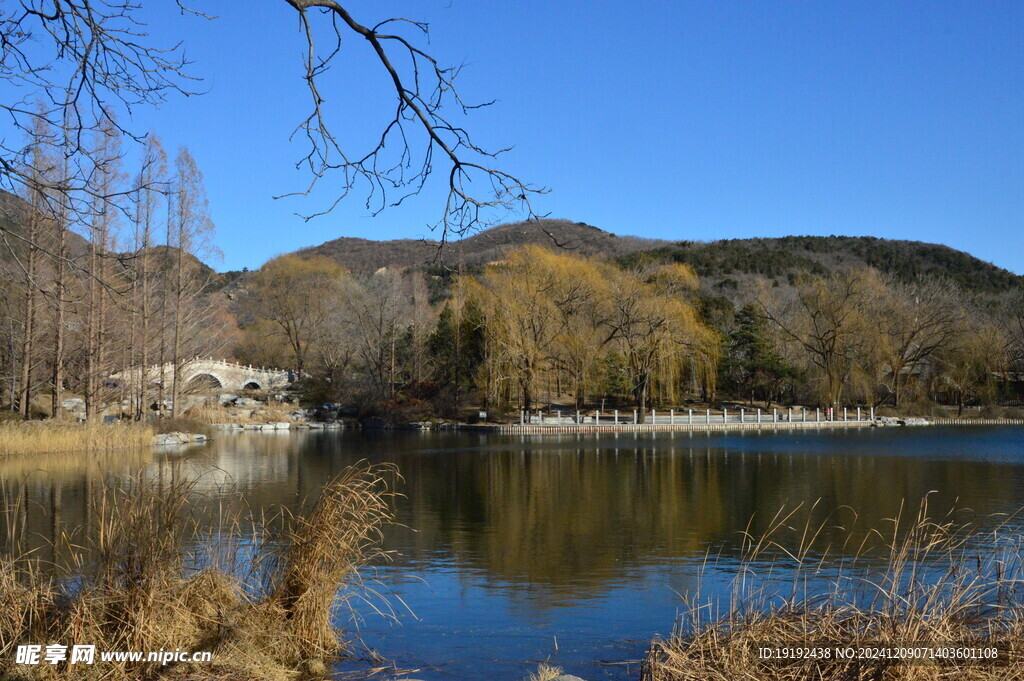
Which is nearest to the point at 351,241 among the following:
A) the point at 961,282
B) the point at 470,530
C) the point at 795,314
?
the point at 961,282

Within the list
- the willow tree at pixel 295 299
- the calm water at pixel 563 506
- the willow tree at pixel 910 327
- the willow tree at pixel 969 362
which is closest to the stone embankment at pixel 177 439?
the calm water at pixel 563 506

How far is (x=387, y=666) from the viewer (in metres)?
5.55

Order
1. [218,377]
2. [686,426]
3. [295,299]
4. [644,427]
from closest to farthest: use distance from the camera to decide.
Answer: [644,427] → [686,426] → [218,377] → [295,299]

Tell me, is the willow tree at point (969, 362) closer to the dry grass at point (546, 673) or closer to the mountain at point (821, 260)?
the mountain at point (821, 260)

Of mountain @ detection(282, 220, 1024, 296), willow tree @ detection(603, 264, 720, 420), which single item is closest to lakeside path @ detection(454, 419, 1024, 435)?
willow tree @ detection(603, 264, 720, 420)

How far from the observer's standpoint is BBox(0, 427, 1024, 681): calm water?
21.8 ft

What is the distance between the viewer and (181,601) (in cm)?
495

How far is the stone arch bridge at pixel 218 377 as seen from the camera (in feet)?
103

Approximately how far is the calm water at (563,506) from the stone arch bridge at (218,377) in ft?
13.9

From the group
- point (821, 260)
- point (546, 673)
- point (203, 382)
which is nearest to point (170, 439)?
point (203, 382)

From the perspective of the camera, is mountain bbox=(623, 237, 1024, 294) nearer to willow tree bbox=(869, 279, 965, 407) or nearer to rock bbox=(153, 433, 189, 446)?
willow tree bbox=(869, 279, 965, 407)

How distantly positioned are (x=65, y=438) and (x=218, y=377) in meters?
22.8

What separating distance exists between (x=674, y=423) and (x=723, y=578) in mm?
28638

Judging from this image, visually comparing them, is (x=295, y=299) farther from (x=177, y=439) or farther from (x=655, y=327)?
(x=177, y=439)
